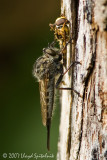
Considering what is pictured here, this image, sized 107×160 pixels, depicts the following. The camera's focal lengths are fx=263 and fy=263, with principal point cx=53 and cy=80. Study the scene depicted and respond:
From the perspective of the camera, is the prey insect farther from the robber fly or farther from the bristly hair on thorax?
the robber fly

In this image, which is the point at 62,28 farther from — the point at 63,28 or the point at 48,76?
the point at 48,76

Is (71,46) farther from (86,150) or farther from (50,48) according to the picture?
(86,150)

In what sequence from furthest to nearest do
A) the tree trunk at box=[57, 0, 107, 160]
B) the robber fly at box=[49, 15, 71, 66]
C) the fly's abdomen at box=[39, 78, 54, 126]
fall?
the fly's abdomen at box=[39, 78, 54, 126] → the robber fly at box=[49, 15, 71, 66] → the tree trunk at box=[57, 0, 107, 160]

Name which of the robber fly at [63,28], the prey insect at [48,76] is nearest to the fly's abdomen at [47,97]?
the prey insect at [48,76]

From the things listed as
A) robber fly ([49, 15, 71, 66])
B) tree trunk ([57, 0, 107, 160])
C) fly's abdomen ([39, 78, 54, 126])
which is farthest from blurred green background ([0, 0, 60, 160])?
tree trunk ([57, 0, 107, 160])

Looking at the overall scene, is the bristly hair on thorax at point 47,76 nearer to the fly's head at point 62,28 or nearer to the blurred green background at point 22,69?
the fly's head at point 62,28

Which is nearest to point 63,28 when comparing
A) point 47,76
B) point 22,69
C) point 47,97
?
point 47,76
